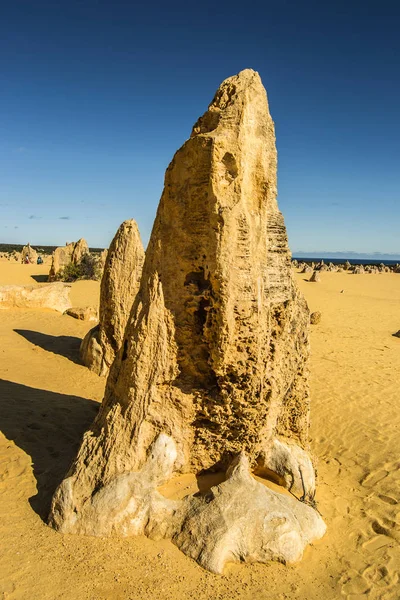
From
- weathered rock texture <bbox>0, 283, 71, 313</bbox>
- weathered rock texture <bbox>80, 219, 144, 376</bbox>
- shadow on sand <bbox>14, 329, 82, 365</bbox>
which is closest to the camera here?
weathered rock texture <bbox>80, 219, 144, 376</bbox>

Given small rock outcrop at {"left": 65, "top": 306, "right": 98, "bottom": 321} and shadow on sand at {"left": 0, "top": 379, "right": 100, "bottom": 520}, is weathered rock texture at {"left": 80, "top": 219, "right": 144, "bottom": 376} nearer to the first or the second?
shadow on sand at {"left": 0, "top": 379, "right": 100, "bottom": 520}

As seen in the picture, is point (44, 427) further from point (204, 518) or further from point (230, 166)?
point (230, 166)

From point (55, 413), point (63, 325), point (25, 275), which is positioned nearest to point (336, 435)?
point (55, 413)

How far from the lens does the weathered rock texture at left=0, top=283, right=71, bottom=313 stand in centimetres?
1502

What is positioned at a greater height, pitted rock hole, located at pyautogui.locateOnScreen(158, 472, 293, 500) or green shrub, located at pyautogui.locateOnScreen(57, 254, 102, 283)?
green shrub, located at pyautogui.locateOnScreen(57, 254, 102, 283)

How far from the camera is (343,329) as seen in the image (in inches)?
644

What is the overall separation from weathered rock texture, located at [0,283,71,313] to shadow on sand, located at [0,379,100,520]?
767 centimetres

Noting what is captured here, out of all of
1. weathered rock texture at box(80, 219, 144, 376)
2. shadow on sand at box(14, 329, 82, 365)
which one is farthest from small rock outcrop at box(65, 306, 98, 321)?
weathered rock texture at box(80, 219, 144, 376)

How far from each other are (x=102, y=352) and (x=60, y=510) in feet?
17.4

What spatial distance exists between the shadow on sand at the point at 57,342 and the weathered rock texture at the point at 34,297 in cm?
321

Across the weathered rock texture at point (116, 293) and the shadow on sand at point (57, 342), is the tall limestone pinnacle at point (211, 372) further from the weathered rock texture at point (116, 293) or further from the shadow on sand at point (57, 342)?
the shadow on sand at point (57, 342)

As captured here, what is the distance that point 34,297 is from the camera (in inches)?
600

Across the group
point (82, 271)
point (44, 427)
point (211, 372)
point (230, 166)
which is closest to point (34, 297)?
point (82, 271)

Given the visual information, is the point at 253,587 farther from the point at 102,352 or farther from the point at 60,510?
the point at 102,352
